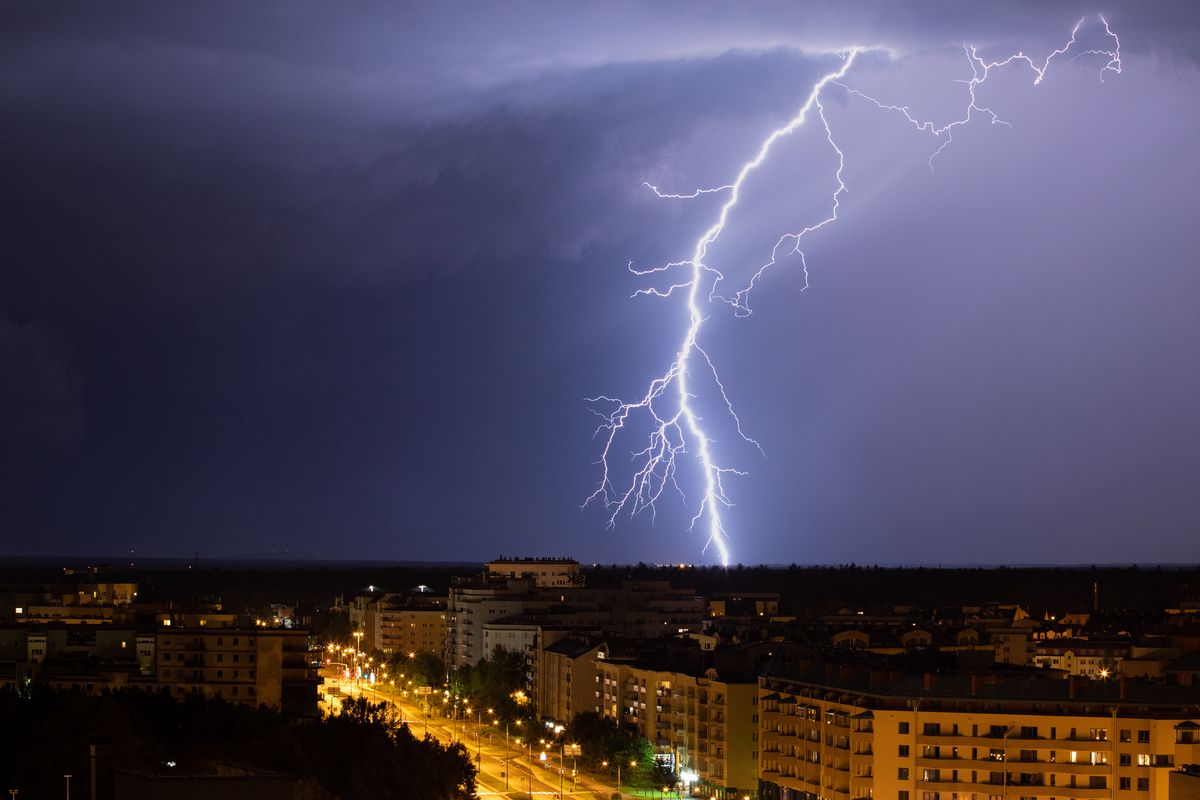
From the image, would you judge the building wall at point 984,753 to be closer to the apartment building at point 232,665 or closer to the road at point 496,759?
the road at point 496,759

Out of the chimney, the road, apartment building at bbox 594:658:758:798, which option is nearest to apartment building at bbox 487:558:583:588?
the road

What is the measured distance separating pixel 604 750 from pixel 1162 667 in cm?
1584

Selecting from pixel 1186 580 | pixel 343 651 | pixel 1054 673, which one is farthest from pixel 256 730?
pixel 1186 580

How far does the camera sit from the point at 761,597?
114 metres

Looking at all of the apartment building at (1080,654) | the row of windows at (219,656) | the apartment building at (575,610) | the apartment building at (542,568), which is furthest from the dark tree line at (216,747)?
the apartment building at (542,568)

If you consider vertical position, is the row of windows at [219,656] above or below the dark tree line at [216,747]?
above

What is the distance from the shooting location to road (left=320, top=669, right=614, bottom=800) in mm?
47219

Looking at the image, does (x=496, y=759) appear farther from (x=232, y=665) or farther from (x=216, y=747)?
(x=216, y=747)

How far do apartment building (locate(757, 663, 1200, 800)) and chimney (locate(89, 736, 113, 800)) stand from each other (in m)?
18.6

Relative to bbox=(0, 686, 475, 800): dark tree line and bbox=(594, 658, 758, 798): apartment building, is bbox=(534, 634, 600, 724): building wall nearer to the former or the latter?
bbox=(594, 658, 758, 798): apartment building

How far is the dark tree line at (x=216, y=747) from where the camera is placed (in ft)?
108

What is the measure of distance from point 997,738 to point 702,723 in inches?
454

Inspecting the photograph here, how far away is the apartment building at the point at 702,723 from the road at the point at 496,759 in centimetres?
249

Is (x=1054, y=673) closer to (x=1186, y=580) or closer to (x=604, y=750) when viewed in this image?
(x=604, y=750)
